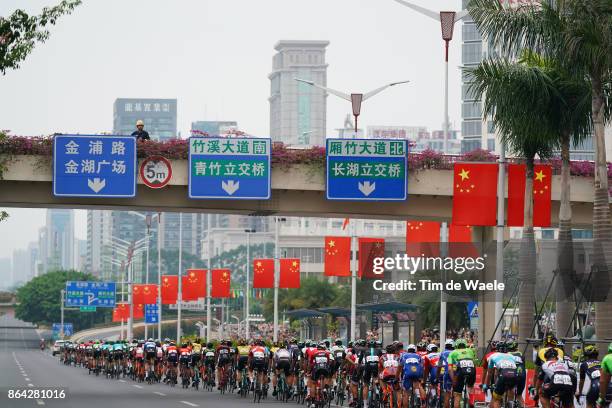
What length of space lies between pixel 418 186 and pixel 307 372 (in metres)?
11.2

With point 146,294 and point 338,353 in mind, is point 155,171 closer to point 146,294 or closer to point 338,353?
point 338,353

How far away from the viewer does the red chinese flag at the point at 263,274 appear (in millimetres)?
62719

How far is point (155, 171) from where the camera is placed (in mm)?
40438

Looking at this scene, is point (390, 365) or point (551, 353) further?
point (390, 365)

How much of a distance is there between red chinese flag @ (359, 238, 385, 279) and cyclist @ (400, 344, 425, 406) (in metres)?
29.1

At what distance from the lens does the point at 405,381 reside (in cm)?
2650

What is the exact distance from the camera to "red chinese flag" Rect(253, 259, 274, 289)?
6272 centimetres

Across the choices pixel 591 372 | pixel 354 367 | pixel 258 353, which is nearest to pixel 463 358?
pixel 591 372

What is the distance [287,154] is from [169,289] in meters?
36.1

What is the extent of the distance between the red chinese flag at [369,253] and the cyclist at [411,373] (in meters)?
29.1

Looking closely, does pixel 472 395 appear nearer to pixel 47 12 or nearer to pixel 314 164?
pixel 47 12

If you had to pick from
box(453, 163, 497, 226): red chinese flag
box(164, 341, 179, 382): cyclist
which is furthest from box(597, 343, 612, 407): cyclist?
box(164, 341, 179, 382): cyclist

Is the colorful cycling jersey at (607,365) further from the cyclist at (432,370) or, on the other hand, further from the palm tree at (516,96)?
the palm tree at (516,96)

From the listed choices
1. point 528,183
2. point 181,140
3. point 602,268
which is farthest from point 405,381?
point 181,140
